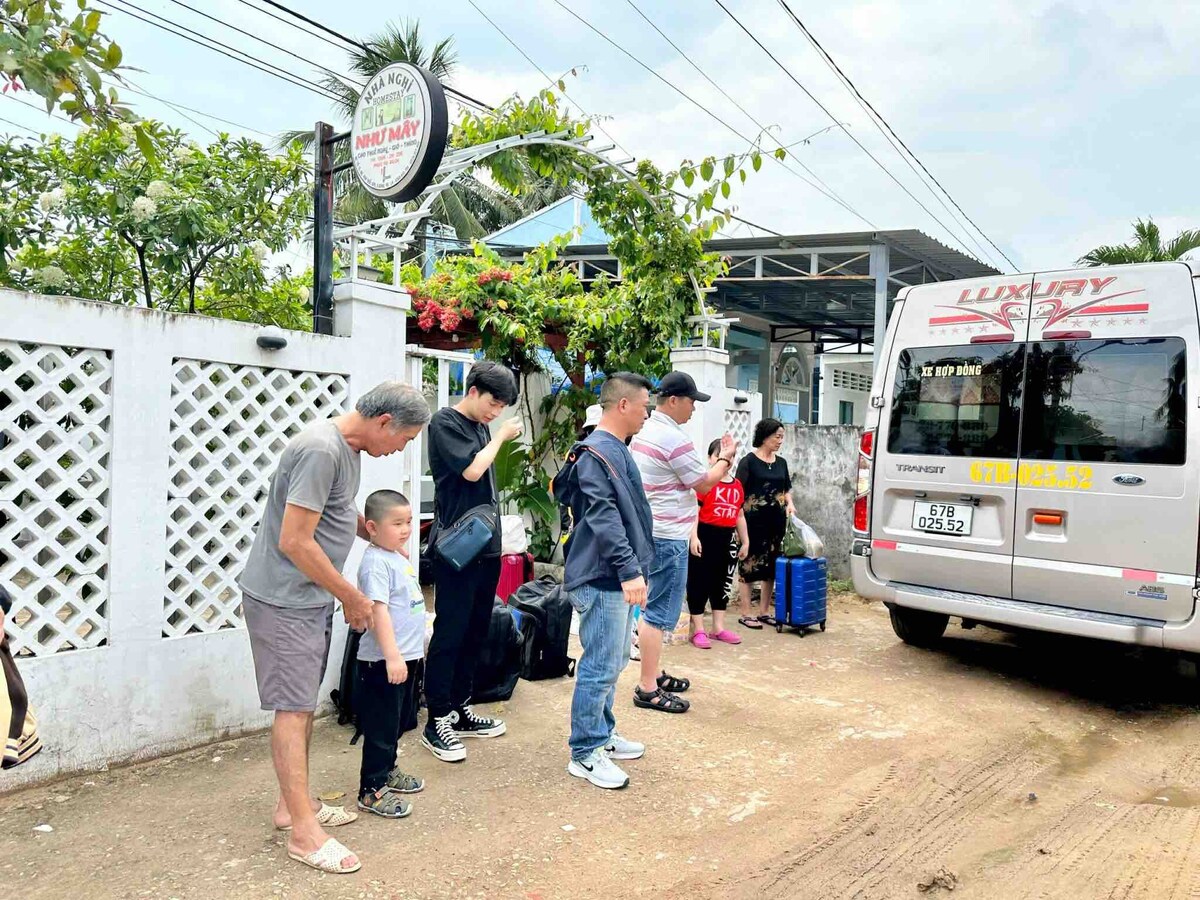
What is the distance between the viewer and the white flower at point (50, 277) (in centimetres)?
516

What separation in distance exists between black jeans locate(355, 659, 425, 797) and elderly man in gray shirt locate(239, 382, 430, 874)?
0.92 feet

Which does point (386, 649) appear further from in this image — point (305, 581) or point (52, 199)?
point (52, 199)

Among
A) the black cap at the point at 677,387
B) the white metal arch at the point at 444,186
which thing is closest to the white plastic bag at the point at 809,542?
the white metal arch at the point at 444,186

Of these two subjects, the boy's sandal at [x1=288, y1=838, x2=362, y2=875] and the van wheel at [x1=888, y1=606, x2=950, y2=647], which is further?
the van wheel at [x1=888, y1=606, x2=950, y2=647]

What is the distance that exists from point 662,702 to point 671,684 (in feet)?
0.75

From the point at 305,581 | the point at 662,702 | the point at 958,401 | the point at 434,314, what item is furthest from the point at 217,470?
the point at 958,401

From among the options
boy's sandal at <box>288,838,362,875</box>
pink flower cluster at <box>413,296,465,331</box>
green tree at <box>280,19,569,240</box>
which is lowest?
boy's sandal at <box>288,838,362,875</box>

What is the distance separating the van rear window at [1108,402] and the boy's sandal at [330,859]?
430 cm

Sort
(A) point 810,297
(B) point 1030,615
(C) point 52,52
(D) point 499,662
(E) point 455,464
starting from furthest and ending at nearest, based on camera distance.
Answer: (A) point 810,297 → (B) point 1030,615 → (D) point 499,662 → (E) point 455,464 → (C) point 52,52

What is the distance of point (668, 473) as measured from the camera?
5102mm

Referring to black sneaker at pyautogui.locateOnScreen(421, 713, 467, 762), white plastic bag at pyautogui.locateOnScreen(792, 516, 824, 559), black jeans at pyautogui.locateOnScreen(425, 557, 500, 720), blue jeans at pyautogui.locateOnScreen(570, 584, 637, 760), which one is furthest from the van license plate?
black sneaker at pyautogui.locateOnScreen(421, 713, 467, 762)

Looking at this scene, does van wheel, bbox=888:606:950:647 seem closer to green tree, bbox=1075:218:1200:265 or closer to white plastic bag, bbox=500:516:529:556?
white plastic bag, bbox=500:516:529:556

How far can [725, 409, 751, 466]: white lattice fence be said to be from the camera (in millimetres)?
8750

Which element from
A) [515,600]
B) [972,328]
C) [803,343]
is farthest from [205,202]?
[803,343]
